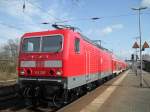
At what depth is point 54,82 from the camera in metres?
12.1

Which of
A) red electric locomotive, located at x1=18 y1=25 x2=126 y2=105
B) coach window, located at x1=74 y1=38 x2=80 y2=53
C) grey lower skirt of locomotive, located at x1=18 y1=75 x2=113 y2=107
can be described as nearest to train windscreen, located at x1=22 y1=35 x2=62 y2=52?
red electric locomotive, located at x1=18 y1=25 x2=126 y2=105

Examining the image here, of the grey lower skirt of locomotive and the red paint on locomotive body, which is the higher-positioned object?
the red paint on locomotive body

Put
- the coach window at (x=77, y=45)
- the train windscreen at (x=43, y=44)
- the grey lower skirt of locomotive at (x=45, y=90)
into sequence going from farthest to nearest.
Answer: the coach window at (x=77, y=45)
the train windscreen at (x=43, y=44)
the grey lower skirt of locomotive at (x=45, y=90)

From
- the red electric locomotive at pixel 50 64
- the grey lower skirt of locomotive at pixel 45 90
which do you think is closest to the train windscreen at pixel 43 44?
the red electric locomotive at pixel 50 64

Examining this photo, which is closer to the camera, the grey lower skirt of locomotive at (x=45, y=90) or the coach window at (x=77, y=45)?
the grey lower skirt of locomotive at (x=45, y=90)

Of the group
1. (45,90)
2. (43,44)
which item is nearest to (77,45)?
(43,44)

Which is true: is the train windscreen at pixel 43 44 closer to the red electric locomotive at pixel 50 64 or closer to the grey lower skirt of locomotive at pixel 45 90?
the red electric locomotive at pixel 50 64

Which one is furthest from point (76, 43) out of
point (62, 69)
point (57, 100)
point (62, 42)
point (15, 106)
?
point (15, 106)

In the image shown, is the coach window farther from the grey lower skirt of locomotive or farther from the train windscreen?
the grey lower skirt of locomotive

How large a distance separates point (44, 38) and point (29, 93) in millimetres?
2473

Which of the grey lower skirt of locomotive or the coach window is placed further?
the coach window

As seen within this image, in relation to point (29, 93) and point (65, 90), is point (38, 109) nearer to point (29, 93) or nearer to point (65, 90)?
point (29, 93)

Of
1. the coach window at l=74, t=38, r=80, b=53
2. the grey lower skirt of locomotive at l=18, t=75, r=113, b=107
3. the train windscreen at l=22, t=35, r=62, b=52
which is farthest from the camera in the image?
the coach window at l=74, t=38, r=80, b=53

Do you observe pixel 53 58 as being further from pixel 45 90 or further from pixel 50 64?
pixel 45 90
